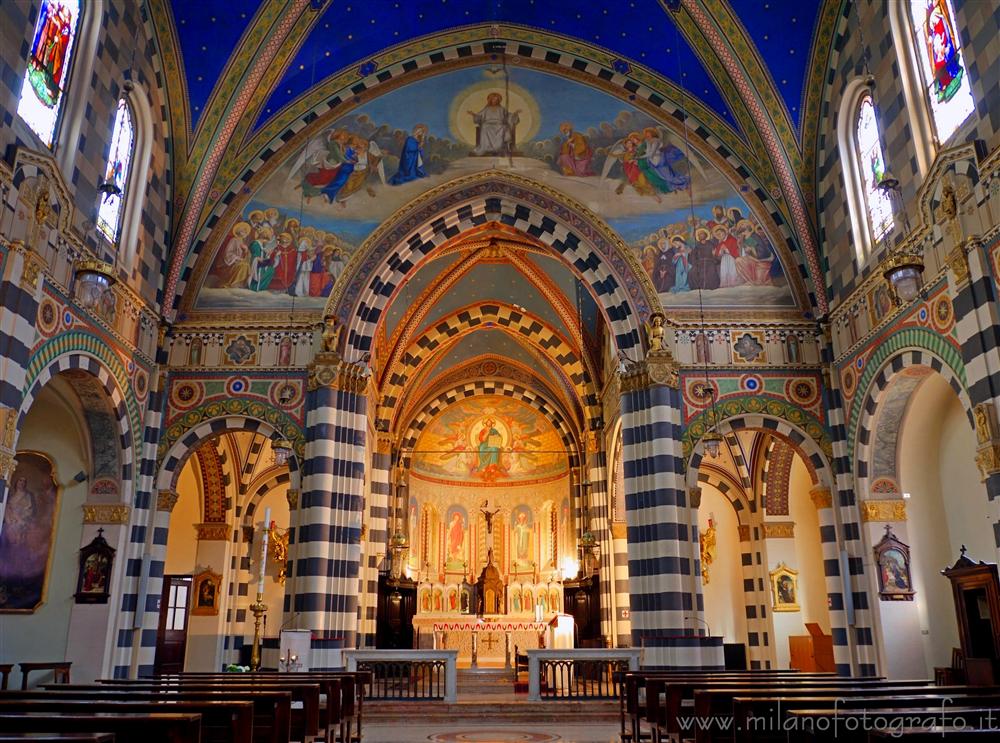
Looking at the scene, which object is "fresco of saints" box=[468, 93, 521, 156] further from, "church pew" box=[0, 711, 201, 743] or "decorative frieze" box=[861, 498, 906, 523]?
"church pew" box=[0, 711, 201, 743]

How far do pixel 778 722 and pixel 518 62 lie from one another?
16169 mm

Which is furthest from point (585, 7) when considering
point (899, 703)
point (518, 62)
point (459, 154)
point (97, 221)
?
point (899, 703)

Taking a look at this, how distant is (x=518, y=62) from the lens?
1919 cm

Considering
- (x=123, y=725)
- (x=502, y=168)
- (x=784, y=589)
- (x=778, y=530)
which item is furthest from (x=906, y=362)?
(x=123, y=725)

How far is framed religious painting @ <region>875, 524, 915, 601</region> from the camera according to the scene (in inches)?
602

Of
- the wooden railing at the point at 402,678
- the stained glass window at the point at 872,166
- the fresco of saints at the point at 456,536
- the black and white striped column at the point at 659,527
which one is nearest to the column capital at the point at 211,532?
the wooden railing at the point at 402,678

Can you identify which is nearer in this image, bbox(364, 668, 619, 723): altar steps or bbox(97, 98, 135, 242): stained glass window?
bbox(364, 668, 619, 723): altar steps

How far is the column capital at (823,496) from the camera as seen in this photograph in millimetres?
16719

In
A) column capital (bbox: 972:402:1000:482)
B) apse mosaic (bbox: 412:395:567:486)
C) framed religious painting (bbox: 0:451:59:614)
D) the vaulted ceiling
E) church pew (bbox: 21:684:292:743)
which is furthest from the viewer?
apse mosaic (bbox: 412:395:567:486)

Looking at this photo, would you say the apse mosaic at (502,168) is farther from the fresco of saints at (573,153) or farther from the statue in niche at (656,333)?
the statue in niche at (656,333)

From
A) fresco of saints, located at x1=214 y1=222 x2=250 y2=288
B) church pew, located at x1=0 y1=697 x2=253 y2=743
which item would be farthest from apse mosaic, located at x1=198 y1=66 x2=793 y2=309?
church pew, located at x1=0 y1=697 x2=253 y2=743

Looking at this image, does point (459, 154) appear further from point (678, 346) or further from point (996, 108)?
point (996, 108)

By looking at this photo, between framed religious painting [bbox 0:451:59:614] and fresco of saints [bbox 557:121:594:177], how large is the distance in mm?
12486

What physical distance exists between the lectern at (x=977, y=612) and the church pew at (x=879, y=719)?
7724 millimetres
